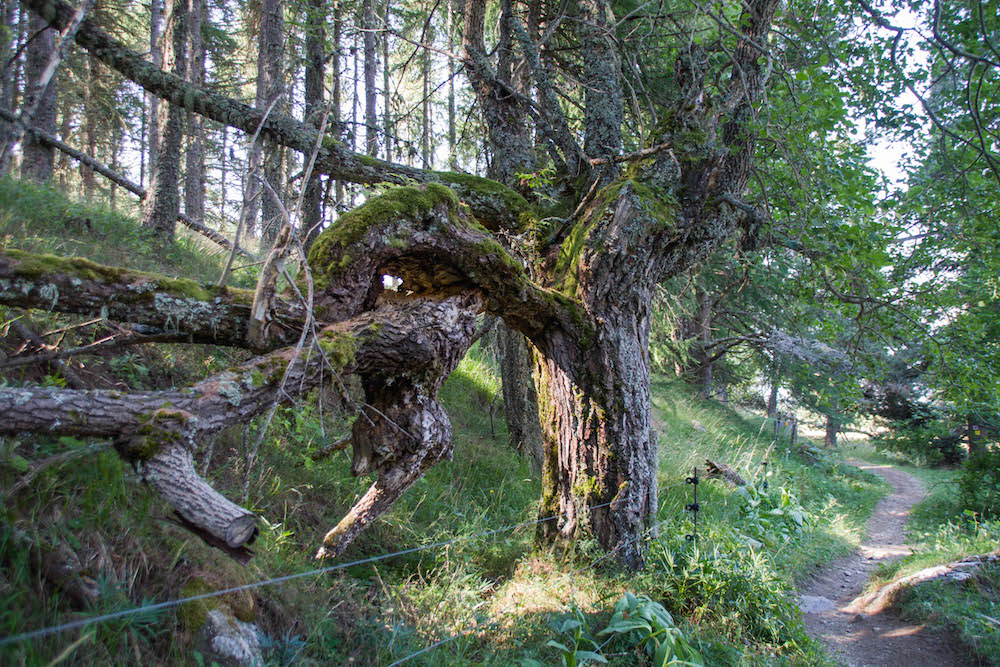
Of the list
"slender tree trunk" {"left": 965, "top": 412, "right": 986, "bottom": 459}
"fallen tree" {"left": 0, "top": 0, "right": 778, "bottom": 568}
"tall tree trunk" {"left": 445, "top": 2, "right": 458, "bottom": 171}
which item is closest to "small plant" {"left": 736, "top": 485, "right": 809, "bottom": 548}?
"fallen tree" {"left": 0, "top": 0, "right": 778, "bottom": 568}

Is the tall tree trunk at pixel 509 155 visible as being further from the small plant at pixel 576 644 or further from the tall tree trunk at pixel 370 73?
the small plant at pixel 576 644

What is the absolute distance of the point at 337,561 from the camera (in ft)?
12.7

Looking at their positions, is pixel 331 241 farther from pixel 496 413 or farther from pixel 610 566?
pixel 496 413

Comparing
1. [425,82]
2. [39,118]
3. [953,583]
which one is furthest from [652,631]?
[39,118]

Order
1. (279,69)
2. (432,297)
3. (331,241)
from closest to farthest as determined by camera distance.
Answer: (331,241) < (432,297) < (279,69)

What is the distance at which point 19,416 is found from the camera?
1.88m

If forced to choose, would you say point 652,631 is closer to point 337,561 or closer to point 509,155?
point 337,561

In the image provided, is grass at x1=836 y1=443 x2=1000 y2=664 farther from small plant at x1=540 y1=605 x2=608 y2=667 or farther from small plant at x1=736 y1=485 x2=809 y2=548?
small plant at x1=540 y1=605 x2=608 y2=667

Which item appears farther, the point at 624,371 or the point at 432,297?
the point at 624,371

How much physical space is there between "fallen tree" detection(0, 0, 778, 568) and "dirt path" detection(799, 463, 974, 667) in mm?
2523

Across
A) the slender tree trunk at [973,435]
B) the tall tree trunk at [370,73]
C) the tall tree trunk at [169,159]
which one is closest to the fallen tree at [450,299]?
the tall tree trunk at [370,73]

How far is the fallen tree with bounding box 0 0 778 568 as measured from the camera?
2.27 m

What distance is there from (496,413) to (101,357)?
16.4 ft

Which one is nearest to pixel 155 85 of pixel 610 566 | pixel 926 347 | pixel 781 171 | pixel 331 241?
pixel 331 241
